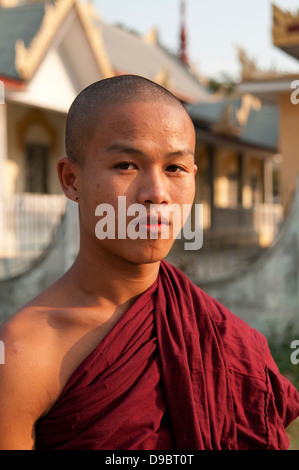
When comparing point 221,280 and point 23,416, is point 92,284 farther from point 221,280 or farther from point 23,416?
point 221,280

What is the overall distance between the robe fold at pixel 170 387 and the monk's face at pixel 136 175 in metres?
0.19

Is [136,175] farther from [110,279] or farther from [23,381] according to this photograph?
[23,381]

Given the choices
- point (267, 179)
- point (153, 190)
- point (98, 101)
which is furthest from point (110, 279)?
point (267, 179)

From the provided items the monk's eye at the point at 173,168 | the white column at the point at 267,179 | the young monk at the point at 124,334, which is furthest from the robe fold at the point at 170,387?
the white column at the point at 267,179

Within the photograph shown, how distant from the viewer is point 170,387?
145 centimetres

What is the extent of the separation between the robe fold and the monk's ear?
1.08 feet

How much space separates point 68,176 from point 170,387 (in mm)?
600

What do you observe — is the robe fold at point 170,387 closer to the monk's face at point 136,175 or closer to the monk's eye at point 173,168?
the monk's face at point 136,175

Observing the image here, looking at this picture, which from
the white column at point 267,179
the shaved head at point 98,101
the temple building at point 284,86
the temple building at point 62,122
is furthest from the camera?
the white column at point 267,179

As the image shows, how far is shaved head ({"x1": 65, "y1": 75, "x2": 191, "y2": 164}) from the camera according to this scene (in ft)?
4.72

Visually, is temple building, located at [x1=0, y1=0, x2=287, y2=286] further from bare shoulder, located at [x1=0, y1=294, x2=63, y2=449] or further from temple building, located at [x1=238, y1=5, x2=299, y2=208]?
bare shoulder, located at [x1=0, y1=294, x2=63, y2=449]

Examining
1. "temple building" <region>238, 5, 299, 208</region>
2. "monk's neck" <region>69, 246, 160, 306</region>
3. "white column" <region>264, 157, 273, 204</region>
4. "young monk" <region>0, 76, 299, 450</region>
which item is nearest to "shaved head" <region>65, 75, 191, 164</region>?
"young monk" <region>0, 76, 299, 450</region>

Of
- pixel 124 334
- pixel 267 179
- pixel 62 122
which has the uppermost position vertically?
pixel 62 122

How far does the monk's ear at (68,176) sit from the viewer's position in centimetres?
153
